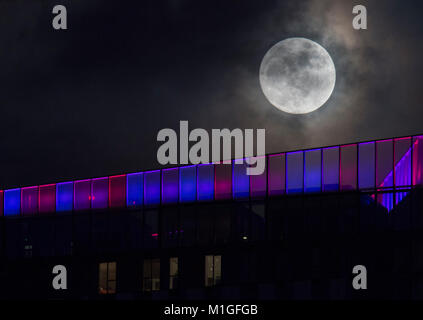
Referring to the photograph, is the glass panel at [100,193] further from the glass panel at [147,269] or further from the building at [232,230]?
the glass panel at [147,269]

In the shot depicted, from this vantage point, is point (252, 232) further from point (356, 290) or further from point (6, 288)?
point (6, 288)

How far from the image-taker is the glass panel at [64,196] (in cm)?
5778

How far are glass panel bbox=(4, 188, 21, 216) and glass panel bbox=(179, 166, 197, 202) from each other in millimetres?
16710

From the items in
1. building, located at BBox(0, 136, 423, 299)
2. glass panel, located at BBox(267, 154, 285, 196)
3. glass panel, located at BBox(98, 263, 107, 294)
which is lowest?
glass panel, located at BBox(98, 263, 107, 294)

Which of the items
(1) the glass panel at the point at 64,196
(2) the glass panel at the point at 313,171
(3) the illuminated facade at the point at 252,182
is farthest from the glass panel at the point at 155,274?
(2) the glass panel at the point at 313,171

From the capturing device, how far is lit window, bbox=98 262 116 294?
180 ft

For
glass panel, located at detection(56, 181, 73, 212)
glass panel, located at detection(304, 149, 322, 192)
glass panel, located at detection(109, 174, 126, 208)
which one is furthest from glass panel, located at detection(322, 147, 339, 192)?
glass panel, located at detection(56, 181, 73, 212)

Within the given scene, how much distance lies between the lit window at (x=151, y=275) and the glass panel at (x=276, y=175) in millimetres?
10909

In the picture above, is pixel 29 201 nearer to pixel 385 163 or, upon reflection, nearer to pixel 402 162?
pixel 385 163

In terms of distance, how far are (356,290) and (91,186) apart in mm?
23379

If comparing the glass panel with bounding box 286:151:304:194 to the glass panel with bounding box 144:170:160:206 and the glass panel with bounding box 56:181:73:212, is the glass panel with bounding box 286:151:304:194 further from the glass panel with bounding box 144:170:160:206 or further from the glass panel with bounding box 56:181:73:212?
the glass panel with bounding box 56:181:73:212

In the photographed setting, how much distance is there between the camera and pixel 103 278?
55281 mm
